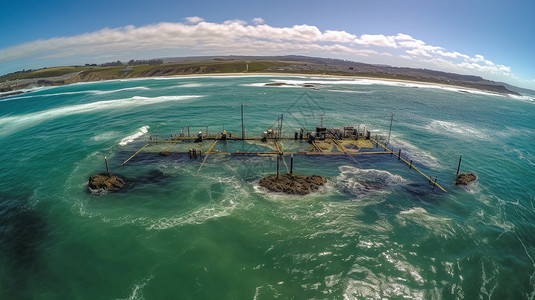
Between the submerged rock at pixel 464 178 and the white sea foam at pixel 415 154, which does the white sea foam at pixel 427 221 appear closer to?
the submerged rock at pixel 464 178

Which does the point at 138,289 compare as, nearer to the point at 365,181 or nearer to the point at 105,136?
the point at 365,181

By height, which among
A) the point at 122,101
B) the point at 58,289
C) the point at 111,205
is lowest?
the point at 58,289

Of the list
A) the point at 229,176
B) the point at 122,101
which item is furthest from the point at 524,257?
the point at 122,101

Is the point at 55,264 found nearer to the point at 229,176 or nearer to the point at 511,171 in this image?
the point at 229,176

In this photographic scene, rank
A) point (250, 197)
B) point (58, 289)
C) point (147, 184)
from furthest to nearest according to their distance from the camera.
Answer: point (147, 184)
point (250, 197)
point (58, 289)

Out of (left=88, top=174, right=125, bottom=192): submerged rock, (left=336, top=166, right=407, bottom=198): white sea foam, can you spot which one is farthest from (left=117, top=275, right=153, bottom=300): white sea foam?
(left=336, top=166, right=407, bottom=198): white sea foam

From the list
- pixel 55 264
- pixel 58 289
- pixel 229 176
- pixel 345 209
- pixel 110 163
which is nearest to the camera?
pixel 58 289

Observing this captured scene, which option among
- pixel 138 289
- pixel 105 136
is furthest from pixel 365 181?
pixel 105 136

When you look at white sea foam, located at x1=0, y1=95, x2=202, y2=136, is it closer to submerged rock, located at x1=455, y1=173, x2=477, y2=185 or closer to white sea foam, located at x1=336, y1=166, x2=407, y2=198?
white sea foam, located at x1=336, y1=166, x2=407, y2=198
